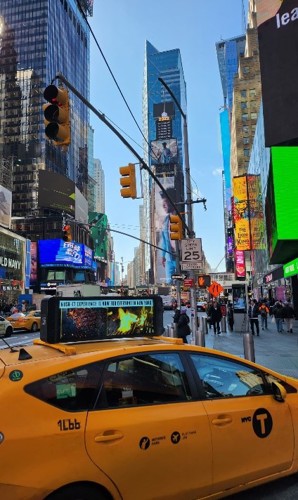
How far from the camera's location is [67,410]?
10.4 feet

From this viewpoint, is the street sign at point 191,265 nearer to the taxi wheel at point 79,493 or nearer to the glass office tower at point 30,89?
the taxi wheel at point 79,493

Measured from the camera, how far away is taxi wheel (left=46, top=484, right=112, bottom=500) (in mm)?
2889

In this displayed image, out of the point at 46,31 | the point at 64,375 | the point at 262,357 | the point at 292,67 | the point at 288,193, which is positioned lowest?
the point at 262,357

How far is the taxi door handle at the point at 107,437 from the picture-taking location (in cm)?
310

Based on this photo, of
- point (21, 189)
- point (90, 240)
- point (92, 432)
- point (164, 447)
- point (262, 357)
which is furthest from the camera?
point (90, 240)

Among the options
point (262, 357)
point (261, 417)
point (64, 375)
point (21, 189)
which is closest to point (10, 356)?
point (64, 375)

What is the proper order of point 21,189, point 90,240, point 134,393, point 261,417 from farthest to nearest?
1. point 90,240
2. point 21,189
3. point 261,417
4. point 134,393

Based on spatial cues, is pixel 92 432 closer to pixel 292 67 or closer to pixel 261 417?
pixel 261 417

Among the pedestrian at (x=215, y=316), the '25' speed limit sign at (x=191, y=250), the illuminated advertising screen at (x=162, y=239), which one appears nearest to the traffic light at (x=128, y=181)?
the '25' speed limit sign at (x=191, y=250)

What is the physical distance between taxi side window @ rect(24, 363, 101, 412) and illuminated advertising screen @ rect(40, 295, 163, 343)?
97cm

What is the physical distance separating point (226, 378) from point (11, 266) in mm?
66562

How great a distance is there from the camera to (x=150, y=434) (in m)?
3.31

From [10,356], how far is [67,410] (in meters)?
0.85

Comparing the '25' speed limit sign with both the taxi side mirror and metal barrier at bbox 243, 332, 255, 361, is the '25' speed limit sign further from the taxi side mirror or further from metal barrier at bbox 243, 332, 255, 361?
the taxi side mirror
